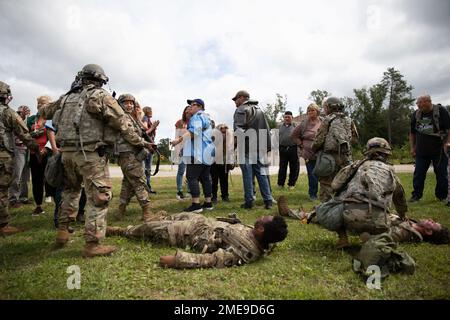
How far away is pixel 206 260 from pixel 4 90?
4.60m

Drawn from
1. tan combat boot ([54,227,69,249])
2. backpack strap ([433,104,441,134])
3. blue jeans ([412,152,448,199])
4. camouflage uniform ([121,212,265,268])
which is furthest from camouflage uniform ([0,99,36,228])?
backpack strap ([433,104,441,134])

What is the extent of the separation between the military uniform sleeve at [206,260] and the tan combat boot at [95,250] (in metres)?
1.05

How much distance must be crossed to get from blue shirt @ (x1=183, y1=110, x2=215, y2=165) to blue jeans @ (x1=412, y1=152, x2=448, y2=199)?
492 cm

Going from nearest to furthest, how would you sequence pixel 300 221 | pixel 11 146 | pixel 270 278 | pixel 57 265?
pixel 270 278 < pixel 57 265 < pixel 11 146 < pixel 300 221

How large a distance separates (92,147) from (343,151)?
402 cm

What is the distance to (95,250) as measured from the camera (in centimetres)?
406

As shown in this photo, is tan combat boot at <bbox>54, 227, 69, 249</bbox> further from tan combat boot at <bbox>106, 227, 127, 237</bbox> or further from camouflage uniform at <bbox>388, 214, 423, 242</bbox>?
camouflage uniform at <bbox>388, 214, 423, 242</bbox>

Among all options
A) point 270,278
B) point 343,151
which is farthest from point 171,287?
point 343,151

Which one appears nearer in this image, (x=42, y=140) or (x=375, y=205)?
(x=375, y=205)

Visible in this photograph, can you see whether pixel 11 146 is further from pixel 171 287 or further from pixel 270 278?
pixel 270 278

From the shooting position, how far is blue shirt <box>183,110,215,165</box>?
6.72 metres

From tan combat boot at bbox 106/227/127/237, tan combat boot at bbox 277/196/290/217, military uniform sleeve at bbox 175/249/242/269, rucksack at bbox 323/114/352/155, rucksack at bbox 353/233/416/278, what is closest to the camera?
A: rucksack at bbox 353/233/416/278

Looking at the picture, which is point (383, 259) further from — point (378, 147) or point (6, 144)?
point (6, 144)

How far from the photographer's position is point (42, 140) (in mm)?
7074
